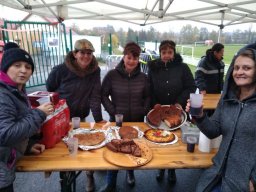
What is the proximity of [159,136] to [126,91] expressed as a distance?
0.76 meters

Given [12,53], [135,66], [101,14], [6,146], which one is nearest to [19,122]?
[6,146]

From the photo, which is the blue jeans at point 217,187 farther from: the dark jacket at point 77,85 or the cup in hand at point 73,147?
the dark jacket at point 77,85

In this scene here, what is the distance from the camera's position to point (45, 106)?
157 centimetres

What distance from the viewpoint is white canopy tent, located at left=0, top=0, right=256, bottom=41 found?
377 centimetres

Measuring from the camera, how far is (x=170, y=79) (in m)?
2.78

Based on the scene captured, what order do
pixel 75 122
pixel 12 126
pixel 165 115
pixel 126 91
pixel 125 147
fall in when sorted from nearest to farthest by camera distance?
pixel 12 126, pixel 125 147, pixel 75 122, pixel 165 115, pixel 126 91

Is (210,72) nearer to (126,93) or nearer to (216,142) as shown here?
(126,93)

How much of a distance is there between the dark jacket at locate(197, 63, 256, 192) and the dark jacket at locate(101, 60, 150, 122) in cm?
101

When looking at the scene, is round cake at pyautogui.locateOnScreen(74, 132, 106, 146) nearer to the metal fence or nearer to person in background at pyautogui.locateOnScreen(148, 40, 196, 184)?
person in background at pyautogui.locateOnScreen(148, 40, 196, 184)

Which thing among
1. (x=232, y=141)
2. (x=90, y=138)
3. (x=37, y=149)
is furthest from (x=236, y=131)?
(x=37, y=149)

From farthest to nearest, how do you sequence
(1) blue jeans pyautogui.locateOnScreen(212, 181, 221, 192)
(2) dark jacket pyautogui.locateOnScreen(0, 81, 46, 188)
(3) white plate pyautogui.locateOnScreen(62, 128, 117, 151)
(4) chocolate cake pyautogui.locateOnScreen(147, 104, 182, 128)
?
(4) chocolate cake pyautogui.locateOnScreen(147, 104, 182, 128) < (3) white plate pyautogui.locateOnScreen(62, 128, 117, 151) < (1) blue jeans pyautogui.locateOnScreen(212, 181, 221, 192) < (2) dark jacket pyautogui.locateOnScreen(0, 81, 46, 188)

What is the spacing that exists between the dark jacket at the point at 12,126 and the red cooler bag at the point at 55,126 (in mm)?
211

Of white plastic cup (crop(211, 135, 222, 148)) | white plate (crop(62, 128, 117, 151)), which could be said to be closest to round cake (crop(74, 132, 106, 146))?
white plate (crop(62, 128, 117, 151))

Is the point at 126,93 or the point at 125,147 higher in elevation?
the point at 126,93
